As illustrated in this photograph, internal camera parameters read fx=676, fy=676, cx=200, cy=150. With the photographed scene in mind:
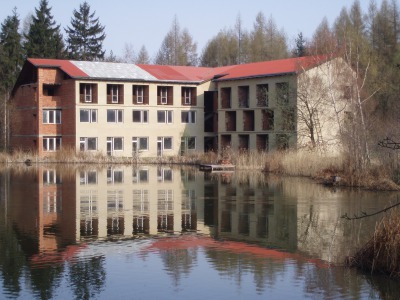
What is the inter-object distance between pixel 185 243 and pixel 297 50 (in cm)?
7245

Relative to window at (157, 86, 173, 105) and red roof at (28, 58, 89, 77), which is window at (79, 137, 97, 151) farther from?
window at (157, 86, 173, 105)

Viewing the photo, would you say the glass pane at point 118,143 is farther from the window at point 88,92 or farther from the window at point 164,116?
the window at point 164,116

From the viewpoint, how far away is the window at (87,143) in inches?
2410

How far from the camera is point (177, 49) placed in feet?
322

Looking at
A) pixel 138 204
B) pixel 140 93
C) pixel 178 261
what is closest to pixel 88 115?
pixel 140 93

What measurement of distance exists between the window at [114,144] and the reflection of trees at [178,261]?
47498mm

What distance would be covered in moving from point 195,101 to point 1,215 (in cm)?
4687

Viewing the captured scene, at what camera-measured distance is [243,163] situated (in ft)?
156

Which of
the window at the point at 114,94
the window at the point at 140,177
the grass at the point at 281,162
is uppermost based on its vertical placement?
the window at the point at 114,94

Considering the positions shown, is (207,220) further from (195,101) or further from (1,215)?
(195,101)

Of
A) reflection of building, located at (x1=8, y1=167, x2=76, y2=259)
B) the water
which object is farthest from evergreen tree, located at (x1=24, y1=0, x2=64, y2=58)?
the water

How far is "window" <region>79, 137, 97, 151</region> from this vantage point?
Answer: 201ft

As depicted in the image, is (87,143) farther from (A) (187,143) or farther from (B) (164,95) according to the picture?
(A) (187,143)

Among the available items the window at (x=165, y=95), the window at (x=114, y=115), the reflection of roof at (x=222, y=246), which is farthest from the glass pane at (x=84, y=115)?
the reflection of roof at (x=222, y=246)
